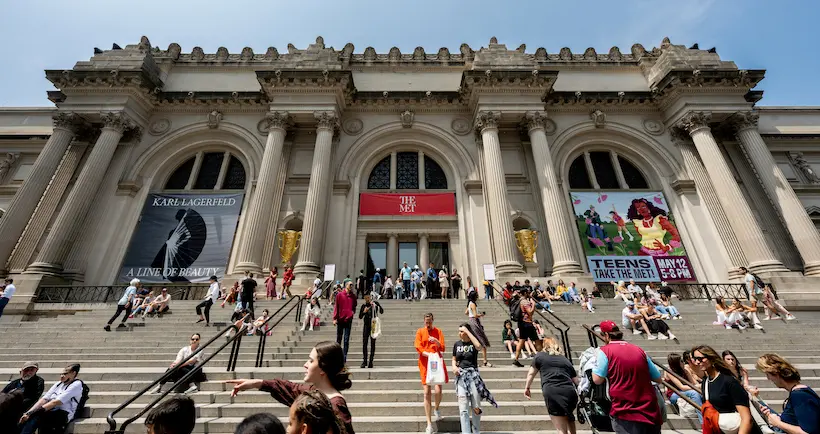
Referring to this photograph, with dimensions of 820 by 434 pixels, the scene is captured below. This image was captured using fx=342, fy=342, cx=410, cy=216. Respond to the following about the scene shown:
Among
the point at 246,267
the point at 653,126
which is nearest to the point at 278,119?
the point at 246,267

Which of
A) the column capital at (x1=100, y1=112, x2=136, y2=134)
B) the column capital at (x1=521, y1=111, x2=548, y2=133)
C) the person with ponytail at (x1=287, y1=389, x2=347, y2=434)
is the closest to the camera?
the person with ponytail at (x1=287, y1=389, x2=347, y2=434)

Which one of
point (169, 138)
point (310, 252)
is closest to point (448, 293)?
point (310, 252)

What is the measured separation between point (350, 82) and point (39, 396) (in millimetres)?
17678

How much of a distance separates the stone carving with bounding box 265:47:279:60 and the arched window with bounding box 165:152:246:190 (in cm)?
780

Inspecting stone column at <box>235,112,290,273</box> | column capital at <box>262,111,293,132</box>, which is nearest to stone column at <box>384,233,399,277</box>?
stone column at <box>235,112,290,273</box>

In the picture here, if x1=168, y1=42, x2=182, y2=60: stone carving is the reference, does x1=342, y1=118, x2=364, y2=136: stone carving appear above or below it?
below

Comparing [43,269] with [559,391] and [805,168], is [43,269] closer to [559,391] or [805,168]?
[559,391]

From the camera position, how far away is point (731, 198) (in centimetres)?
1603

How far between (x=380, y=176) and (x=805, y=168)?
24.7 metres

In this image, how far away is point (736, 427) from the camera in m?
2.70

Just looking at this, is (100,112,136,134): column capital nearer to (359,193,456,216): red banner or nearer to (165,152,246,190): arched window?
(165,152,246,190): arched window

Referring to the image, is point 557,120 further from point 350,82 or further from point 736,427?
point 736,427

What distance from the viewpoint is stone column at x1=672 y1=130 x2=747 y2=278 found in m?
15.8

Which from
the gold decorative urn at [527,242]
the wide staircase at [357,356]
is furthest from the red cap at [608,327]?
the gold decorative urn at [527,242]
